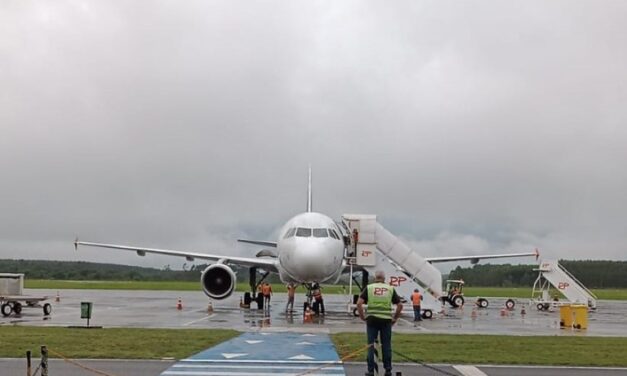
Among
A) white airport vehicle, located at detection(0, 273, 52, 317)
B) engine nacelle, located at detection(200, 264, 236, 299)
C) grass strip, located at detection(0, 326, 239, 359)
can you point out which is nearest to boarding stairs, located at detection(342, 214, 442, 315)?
engine nacelle, located at detection(200, 264, 236, 299)

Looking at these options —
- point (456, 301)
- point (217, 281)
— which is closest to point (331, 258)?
point (217, 281)

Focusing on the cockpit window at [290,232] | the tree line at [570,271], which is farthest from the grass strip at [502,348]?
the tree line at [570,271]

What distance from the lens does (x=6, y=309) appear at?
2955 centimetres

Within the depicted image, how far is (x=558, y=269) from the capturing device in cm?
4478

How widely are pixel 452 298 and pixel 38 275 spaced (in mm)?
99010

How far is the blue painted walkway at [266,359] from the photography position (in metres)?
12.9

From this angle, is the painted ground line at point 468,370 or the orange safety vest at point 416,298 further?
the orange safety vest at point 416,298

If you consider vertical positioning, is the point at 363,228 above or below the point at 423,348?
above

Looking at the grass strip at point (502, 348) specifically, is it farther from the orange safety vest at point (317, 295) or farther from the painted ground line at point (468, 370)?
the orange safety vest at point (317, 295)

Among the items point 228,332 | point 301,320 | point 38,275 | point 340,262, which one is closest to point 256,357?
point 228,332

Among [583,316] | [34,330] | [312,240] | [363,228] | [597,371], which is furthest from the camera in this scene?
[363,228]

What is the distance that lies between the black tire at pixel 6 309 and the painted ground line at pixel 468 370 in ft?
65.1

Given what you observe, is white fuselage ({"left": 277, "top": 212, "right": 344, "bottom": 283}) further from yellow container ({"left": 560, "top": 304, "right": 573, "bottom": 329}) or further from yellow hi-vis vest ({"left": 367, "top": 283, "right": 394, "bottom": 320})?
yellow hi-vis vest ({"left": 367, "top": 283, "right": 394, "bottom": 320})

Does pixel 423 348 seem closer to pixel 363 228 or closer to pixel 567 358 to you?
pixel 567 358
